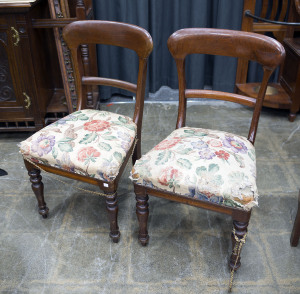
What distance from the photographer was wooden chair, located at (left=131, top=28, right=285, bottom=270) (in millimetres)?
1271

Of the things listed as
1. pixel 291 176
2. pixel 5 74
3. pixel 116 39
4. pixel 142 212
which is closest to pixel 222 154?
pixel 142 212

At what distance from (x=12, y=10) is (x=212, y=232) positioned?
60.8 inches

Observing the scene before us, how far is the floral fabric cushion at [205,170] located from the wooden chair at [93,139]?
0.14 metres

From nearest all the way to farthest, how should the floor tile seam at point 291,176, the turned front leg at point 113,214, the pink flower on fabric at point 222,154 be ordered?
the pink flower on fabric at point 222,154 → the turned front leg at point 113,214 → the floor tile seam at point 291,176

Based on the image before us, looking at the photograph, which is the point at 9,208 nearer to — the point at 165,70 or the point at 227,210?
the point at 227,210

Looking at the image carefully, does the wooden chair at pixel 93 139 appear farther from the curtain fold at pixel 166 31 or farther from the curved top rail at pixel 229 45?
the curtain fold at pixel 166 31

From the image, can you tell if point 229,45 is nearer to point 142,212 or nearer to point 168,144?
point 168,144

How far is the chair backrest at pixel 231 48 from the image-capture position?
1.42 metres

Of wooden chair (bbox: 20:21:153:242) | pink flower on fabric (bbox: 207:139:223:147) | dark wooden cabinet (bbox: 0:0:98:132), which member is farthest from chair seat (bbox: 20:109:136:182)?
dark wooden cabinet (bbox: 0:0:98:132)

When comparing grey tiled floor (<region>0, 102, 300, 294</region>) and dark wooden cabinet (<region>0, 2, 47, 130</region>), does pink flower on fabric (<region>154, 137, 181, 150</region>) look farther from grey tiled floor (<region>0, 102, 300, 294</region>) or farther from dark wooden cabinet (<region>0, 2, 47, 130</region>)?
dark wooden cabinet (<region>0, 2, 47, 130</region>)

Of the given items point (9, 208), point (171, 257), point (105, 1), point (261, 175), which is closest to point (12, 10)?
point (105, 1)

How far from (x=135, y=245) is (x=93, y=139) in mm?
517

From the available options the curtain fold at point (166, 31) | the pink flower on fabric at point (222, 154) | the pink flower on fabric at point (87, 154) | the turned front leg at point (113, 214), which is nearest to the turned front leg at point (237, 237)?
the pink flower on fabric at point (222, 154)

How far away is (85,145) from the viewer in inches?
57.3
